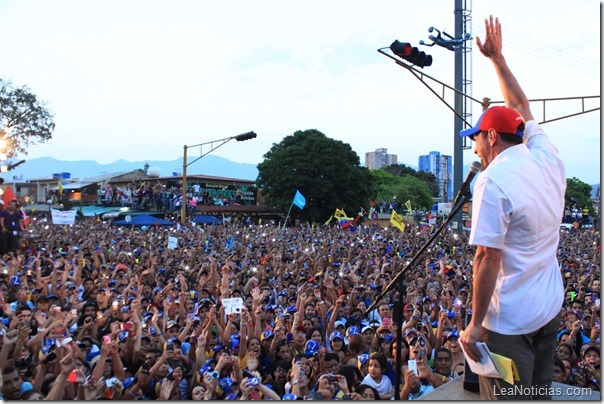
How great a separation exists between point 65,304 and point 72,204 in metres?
34.2

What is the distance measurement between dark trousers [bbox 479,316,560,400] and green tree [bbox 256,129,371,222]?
35079mm

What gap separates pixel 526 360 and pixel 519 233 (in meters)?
0.53

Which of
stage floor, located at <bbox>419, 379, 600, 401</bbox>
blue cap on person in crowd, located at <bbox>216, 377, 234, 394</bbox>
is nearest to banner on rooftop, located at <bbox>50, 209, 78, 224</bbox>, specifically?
blue cap on person in crowd, located at <bbox>216, 377, 234, 394</bbox>

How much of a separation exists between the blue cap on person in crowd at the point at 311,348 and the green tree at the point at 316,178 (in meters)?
31.5

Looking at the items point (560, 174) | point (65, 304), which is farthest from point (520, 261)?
point (65, 304)

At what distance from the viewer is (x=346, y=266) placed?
11984 mm

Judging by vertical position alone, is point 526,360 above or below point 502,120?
below

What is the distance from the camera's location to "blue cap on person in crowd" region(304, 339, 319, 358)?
5565 millimetres

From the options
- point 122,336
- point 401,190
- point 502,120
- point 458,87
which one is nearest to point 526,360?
point 502,120

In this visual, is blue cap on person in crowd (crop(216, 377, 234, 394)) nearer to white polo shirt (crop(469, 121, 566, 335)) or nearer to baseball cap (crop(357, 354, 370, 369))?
baseball cap (crop(357, 354, 370, 369))

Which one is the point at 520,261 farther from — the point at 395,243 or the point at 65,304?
the point at 395,243

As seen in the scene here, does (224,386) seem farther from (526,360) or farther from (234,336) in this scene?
(526,360)

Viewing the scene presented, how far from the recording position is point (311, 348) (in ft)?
18.7

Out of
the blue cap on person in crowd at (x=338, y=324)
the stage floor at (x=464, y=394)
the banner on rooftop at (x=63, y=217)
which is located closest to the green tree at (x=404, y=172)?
the banner on rooftop at (x=63, y=217)
